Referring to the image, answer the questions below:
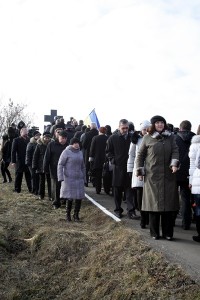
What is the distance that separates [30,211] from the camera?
12289mm

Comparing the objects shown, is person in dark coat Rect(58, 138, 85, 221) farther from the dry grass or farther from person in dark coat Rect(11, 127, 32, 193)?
person in dark coat Rect(11, 127, 32, 193)

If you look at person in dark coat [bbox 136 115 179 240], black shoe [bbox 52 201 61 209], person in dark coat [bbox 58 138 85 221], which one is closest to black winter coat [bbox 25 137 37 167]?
black shoe [bbox 52 201 61 209]

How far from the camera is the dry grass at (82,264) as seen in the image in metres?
6.12

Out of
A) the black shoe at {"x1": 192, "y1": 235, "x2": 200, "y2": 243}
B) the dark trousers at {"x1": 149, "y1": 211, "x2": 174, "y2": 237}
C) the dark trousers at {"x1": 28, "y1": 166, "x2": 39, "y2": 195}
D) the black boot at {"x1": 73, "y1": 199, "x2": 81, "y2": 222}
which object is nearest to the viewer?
the dark trousers at {"x1": 149, "y1": 211, "x2": 174, "y2": 237}

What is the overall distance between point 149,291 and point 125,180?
4.55m

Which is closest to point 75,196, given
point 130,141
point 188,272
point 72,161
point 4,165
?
point 72,161

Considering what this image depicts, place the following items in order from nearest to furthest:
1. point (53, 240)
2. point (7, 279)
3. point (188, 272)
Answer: point (188, 272), point (7, 279), point (53, 240)

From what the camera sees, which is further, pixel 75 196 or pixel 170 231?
pixel 75 196

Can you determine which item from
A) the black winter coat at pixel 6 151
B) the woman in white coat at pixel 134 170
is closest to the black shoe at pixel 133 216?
the woman in white coat at pixel 134 170

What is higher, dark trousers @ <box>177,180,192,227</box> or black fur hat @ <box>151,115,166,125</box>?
black fur hat @ <box>151,115,166,125</box>

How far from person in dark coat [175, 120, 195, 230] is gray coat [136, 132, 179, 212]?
133 cm

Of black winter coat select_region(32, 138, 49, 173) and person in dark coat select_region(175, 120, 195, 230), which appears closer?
person in dark coat select_region(175, 120, 195, 230)

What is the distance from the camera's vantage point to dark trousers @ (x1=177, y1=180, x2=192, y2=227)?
9258mm

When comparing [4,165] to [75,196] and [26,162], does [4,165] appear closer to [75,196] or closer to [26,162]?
[26,162]
